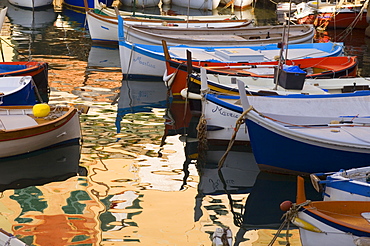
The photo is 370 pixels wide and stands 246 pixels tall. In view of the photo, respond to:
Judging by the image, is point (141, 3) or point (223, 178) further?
point (141, 3)

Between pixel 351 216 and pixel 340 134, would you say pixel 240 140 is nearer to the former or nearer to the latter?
pixel 340 134

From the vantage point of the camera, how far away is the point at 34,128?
11.3 metres

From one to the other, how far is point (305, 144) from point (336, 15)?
21.0 metres

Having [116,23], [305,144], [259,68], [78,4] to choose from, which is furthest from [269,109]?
[78,4]

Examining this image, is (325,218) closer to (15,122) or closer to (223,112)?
(223,112)

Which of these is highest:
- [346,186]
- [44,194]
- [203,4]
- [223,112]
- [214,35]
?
[346,186]

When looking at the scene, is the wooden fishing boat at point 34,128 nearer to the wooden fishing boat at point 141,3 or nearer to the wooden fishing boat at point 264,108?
the wooden fishing boat at point 264,108

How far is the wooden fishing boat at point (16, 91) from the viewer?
43.1ft

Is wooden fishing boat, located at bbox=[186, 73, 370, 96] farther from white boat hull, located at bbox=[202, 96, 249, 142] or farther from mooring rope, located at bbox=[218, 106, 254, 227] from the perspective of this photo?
mooring rope, located at bbox=[218, 106, 254, 227]

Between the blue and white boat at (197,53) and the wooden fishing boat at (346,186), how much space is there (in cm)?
860

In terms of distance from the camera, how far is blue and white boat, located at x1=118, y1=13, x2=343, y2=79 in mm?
16984

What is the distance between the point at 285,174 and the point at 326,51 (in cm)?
837

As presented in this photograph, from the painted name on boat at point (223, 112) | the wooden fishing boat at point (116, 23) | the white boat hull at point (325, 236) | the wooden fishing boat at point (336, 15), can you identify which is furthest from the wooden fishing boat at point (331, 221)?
the wooden fishing boat at point (336, 15)

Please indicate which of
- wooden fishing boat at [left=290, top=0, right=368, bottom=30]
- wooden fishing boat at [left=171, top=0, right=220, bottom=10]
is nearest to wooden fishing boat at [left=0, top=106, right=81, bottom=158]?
wooden fishing boat at [left=290, top=0, right=368, bottom=30]
